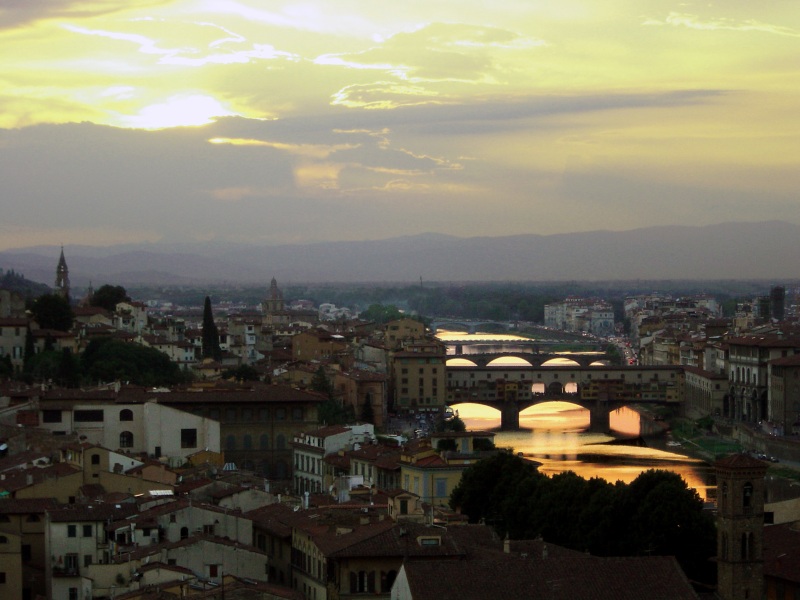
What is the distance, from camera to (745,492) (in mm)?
19266

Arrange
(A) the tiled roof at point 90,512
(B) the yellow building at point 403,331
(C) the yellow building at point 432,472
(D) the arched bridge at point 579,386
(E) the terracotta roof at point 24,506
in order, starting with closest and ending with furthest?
Answer: (A) the tiled roof at point 90,512 < (E) the terracotta roof at point 24,506 < (C) the yellow building at point 432,472 < (D) the arched bridge at point 579,386 < (B) the yellow building at point 403,331

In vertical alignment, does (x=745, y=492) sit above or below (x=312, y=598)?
above

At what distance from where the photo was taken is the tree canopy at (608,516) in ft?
75.9

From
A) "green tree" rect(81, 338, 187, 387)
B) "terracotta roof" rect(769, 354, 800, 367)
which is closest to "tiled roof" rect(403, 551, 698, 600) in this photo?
"green tree" rect(81, 338, 187, 387)

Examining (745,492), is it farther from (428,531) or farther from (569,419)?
(569,419)

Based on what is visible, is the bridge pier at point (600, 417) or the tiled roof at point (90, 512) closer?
the tiled roof at point (90, 512)

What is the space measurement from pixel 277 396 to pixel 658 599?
20660 mm

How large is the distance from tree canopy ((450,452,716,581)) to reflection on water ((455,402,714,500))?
10228 millimetres

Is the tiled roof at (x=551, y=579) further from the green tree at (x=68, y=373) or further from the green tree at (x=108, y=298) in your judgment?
the green tree at (x=108, y=298)

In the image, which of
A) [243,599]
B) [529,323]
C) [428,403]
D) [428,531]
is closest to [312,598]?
[428,531]

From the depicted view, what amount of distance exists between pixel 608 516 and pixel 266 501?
4690 millimetres

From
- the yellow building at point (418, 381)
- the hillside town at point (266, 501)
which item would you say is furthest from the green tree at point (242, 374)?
the yellow building at point (418, 381)

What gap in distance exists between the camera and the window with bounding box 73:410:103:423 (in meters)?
31.0

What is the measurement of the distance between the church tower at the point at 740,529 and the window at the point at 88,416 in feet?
47.9
